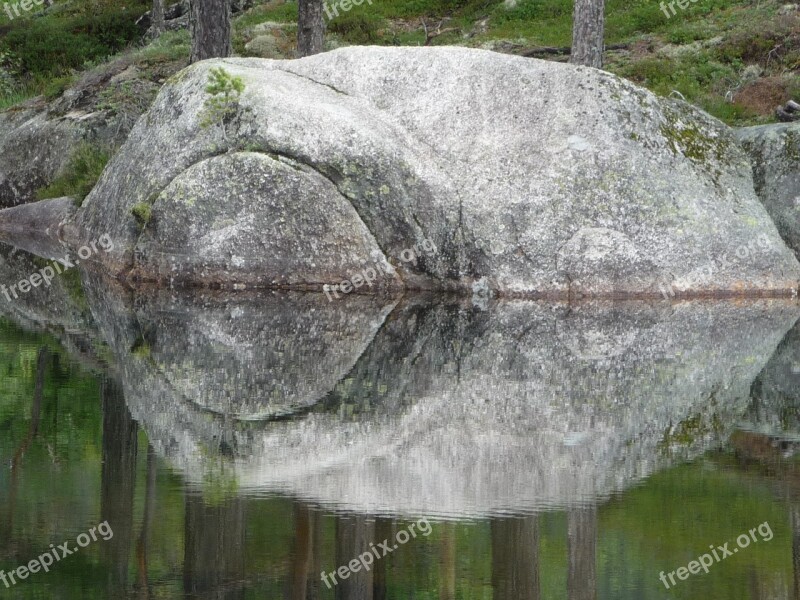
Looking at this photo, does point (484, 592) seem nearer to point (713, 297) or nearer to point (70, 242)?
point (713, 297)

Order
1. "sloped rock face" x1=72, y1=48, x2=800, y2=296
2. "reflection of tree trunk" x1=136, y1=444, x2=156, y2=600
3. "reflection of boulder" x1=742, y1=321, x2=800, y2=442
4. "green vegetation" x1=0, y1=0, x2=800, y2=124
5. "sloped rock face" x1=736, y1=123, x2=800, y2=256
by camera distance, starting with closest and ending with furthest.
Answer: "reflection of tree trunk" x1=136, y1=444, x2=156, y2=600 < "reflection of boulder" x1=742, y1=321, x2=800, y2=442 < "sloped rock face" x1=72, y1=48, x2=800, y2=296 < "sloped rock face" x1=736, y1=123, x2=800, y2=256 < "green vegetation" x1=0, y1=0, x2=800, y2=124

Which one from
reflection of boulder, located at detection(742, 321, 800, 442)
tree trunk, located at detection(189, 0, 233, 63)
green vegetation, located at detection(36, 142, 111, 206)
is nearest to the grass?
tree trunk, located at detection(189, 0, 233, 63)

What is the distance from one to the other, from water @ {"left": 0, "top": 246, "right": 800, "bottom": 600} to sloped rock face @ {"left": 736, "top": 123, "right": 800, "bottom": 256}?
5.38 meters

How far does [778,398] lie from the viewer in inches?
387

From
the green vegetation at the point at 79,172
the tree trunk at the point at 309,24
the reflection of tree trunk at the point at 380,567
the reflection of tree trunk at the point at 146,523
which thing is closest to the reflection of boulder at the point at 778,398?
the reflection of tree trunk at the point at 380,567

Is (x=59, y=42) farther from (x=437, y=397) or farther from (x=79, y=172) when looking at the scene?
(x=437, y=397)

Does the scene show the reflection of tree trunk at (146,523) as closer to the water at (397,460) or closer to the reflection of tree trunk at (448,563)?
the water at (397,460)

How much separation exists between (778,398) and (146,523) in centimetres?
545

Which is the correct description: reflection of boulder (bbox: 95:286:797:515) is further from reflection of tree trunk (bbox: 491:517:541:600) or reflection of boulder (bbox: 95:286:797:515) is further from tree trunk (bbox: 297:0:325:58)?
tree trunk (bbox: 297:0:325:58)

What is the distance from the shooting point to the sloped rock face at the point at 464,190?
1594cm

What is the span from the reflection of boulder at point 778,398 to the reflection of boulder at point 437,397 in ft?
0.50

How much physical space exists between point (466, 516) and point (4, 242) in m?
17.2

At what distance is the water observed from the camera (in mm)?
6004

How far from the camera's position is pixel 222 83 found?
54.2 ft
